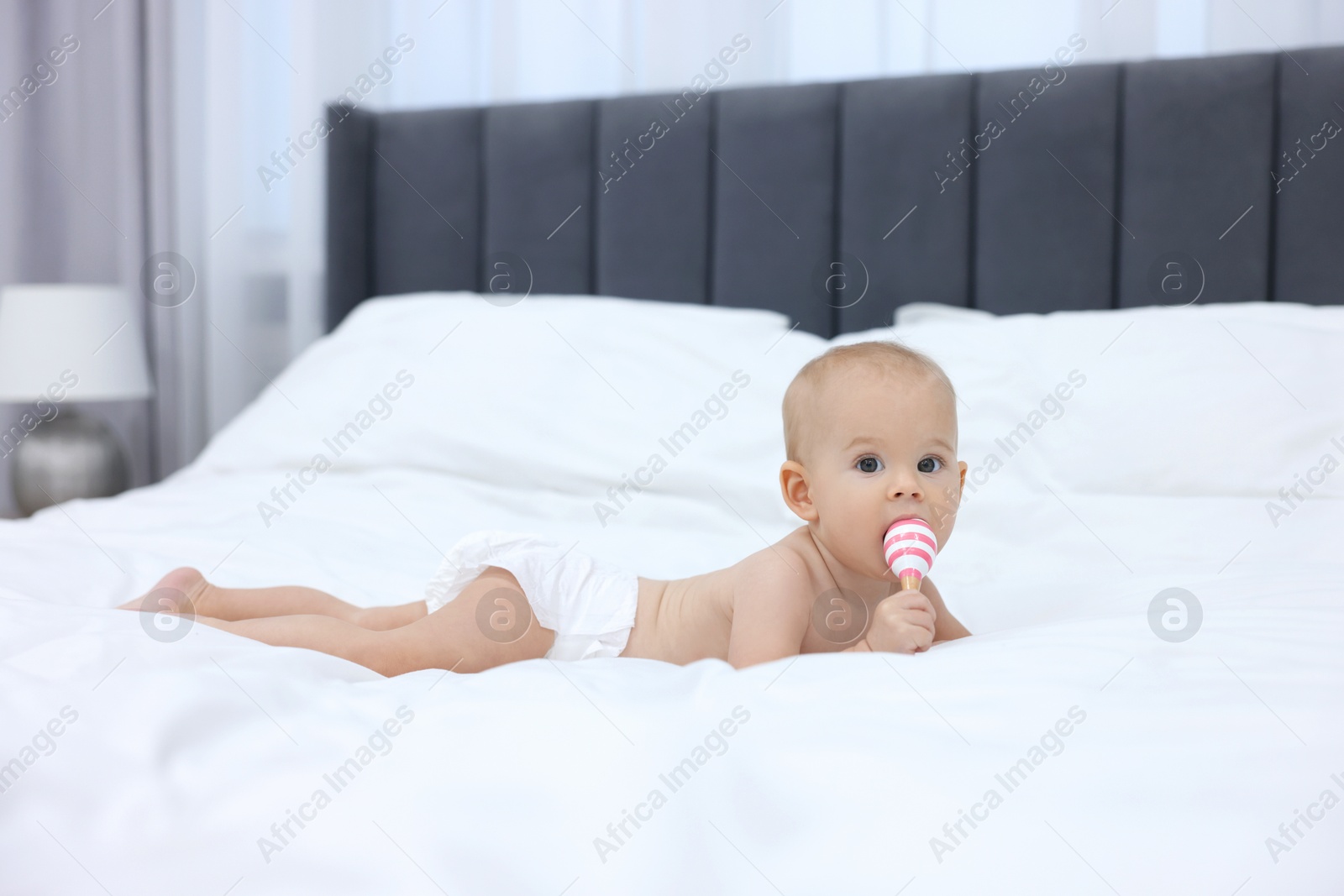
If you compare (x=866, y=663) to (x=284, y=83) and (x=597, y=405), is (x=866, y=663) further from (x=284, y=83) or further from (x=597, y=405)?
(x=284, y=83)

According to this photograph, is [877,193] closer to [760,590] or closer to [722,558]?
[722,558]

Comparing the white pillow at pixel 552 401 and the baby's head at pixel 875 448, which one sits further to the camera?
the white pillow at pixel 552 401

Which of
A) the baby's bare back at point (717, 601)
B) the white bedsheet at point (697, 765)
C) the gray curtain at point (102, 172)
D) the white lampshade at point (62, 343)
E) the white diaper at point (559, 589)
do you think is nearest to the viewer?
the white bedsheet at point (697, 765)

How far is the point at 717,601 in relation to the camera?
878 mm

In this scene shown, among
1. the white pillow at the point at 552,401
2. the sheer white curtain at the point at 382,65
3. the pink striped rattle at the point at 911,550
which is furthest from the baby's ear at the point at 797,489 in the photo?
the sheer white curtain at the point at 382,65

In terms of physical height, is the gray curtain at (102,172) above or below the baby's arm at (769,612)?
above

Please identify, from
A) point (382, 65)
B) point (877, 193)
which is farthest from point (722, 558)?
point (382, 65)

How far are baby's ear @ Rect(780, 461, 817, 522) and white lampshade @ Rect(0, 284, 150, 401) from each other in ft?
5.87

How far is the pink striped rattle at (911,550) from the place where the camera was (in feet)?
2.45

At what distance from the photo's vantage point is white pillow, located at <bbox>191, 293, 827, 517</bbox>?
1.54 metres

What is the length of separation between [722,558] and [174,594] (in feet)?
2.09

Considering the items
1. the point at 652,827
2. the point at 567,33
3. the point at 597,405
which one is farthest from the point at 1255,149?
the point at 652,827

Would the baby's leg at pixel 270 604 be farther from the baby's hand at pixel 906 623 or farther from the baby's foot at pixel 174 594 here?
the baby's hand at pixel 906 623

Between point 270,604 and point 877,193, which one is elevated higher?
point 877,193
